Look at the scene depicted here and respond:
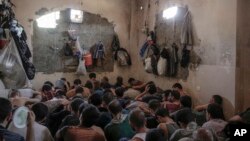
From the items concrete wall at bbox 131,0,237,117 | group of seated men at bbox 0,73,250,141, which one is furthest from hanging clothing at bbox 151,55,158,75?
group of seated men at bbox 0,73,250,141

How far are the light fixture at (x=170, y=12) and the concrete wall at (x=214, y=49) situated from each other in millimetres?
174

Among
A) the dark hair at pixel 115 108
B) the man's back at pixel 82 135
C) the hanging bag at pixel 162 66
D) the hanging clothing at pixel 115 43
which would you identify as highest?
the hanging clothing at pixel 115 43

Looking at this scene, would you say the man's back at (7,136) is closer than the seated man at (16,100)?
Yes

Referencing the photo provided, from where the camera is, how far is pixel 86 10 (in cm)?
963

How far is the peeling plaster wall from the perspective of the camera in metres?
8.92

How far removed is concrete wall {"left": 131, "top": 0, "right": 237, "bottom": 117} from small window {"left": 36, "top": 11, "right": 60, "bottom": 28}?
3.29 metres

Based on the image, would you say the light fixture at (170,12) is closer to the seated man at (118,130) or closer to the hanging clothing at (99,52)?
the hanging clothing at (99,52)

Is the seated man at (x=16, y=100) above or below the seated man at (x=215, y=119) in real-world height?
above

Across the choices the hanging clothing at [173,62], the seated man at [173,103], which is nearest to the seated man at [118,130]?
the seated man at [173,103]

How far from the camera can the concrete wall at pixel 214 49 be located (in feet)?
20.4

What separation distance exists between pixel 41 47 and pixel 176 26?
3.70 metres

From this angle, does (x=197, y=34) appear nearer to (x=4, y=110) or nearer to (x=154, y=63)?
(x=154, y=63)

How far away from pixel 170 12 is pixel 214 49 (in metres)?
1.86

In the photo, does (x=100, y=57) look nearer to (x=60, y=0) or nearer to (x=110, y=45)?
(x=110, y=45)
